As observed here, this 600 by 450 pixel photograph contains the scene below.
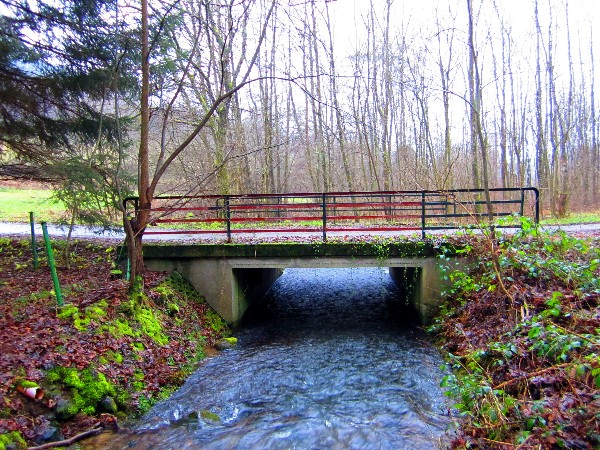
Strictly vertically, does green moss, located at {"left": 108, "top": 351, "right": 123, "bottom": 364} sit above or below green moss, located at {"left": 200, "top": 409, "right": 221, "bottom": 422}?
above

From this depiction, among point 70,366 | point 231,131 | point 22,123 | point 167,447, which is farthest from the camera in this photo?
point 231,131

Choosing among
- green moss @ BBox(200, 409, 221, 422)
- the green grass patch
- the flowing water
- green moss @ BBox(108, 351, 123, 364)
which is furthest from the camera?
the green grass patch

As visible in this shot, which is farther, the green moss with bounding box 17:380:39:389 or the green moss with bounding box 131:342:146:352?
the green moss with bounding box 131:342:146:352

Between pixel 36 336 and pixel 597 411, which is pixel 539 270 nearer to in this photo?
pixel 597 411

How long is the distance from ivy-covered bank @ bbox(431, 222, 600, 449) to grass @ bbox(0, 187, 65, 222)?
16306 millimetres

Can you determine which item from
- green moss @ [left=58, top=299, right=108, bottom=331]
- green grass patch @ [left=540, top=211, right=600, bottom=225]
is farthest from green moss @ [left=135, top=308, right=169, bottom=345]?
green grass patch @ [left=540, top=211, right=600, bottom=225]

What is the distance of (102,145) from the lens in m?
9.02

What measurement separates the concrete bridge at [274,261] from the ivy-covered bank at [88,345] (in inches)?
15.9

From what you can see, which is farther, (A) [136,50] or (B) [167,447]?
(A) [136,50]

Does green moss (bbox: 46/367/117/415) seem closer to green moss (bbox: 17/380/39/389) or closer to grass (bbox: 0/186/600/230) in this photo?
green moss (bbox: 17/380/39/389)

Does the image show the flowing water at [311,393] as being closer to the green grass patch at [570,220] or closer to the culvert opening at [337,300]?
the culvert opening at [337,300]

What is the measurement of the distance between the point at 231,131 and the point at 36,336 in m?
13.0

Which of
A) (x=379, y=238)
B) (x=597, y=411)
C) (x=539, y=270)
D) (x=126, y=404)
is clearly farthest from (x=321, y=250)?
(x=597, y=411)

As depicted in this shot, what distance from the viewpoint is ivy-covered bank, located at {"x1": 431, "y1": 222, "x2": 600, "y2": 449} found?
11.7ft
